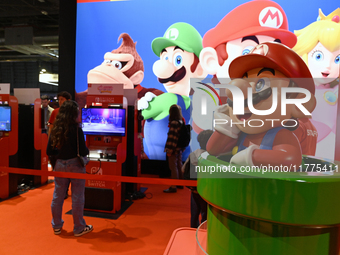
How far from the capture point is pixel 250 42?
13.8 feet

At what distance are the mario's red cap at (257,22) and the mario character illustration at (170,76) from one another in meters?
0.62

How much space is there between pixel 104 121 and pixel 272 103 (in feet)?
10.1

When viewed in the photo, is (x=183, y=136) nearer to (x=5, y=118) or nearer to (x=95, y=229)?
(x=95, y=229)

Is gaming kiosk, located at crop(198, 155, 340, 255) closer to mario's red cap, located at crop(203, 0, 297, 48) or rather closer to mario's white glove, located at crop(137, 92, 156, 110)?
mario's red cap, located at crop(203, 0, 297, 48)

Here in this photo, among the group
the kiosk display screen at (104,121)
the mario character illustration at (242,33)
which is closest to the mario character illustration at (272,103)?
the kiosk display screen at (104,121)

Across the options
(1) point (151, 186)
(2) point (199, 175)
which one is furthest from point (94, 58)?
(2) point (199, 175)

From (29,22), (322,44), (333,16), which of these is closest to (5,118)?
(322,44)

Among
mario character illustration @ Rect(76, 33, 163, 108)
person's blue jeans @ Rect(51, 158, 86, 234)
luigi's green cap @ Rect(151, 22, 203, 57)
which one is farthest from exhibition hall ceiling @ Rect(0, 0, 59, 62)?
person's blue jeans @ Rect(51, 158, 86, 234)

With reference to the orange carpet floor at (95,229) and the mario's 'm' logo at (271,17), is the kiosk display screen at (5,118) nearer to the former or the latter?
the orange carpet floor at (95,229)

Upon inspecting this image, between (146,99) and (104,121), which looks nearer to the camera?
(104,121)

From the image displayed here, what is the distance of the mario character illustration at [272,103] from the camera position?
86cm

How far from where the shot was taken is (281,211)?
0.73 m

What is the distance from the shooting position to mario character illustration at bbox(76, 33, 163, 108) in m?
4.91

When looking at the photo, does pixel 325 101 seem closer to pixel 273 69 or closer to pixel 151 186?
pixel 273 69
